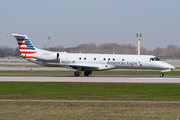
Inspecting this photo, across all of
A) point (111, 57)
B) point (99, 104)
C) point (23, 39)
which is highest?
point (23, 39)

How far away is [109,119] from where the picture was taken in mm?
11211

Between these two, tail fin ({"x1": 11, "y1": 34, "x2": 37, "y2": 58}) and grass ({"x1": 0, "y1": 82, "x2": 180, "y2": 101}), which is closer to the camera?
grass ({"x1": 0, "y1": 82, "x2": 180, "y2": 101})

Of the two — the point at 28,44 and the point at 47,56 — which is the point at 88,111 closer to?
the point at 47,56

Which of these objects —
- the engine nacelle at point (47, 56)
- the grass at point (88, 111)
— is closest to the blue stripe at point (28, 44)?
the engine nacelle at point (47, 56)

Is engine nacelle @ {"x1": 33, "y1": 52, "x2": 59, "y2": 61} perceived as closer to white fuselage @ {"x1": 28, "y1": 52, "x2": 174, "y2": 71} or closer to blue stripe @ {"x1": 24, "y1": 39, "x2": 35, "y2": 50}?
white fuselage @ {"x1": 28, "y1": 52, "x2": 174, "y2": 71}

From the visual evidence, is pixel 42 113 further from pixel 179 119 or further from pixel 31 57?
pixel 31 57

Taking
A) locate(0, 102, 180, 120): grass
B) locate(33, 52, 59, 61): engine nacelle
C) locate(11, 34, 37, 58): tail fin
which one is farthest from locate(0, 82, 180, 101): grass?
locate(11, 34, 37, 58): tail fin

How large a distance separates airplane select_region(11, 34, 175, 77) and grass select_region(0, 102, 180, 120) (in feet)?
77.5

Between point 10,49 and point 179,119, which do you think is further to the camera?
point 10,49

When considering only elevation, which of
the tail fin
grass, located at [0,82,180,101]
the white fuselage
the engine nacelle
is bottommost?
grass, located at [0,82,180,101]

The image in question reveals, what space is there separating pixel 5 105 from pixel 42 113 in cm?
312

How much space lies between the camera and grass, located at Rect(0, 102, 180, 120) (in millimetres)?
11625

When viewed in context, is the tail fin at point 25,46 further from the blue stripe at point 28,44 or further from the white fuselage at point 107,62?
the white fuselage at point 107,62

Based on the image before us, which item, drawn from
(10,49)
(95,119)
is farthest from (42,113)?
(10,49)
